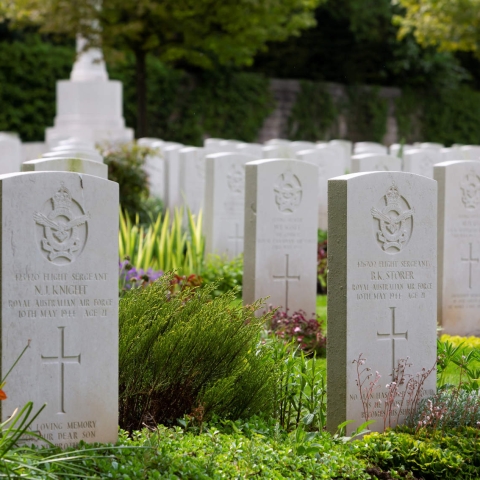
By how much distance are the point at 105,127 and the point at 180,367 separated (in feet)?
42.1

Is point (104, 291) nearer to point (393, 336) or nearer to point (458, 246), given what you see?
point (393, 336)

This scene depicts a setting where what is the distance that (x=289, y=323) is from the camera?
6.90m

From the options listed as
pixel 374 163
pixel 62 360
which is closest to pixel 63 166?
pixel 62 360

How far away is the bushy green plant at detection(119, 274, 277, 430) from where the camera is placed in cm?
477

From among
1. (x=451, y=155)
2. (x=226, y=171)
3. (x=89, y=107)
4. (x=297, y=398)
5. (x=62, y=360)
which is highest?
(x=89, y=107)

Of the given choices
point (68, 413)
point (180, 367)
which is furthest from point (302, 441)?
point (68, 413)

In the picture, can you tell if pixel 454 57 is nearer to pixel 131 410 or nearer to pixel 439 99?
pixel 439 99

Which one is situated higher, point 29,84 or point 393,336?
point 29,84

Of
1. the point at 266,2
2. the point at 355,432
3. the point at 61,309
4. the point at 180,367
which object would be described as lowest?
the point at 355,432

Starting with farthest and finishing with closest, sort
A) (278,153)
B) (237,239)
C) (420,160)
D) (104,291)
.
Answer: (420,160)
(278,153)
(237,239)
(104,291)

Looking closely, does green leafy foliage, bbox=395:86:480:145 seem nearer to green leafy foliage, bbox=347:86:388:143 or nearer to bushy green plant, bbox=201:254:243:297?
green leafy foliage, bbox=347:86:388:143

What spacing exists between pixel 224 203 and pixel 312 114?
17681mm

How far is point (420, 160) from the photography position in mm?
11953

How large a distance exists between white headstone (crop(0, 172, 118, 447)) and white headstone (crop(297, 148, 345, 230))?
730 cm
